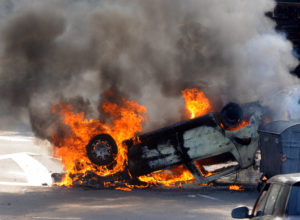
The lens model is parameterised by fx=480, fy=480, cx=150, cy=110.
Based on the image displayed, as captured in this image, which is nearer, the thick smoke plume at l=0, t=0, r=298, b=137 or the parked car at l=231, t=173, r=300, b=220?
the parked car at l=231, t=173, r=300, b=220

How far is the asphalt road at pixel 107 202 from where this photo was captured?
356 inches

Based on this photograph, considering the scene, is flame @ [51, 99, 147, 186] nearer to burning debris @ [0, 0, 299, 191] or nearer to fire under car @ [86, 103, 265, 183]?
burning debris @ [0, 0, 299, 191]

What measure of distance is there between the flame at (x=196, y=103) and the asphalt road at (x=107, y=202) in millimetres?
2119

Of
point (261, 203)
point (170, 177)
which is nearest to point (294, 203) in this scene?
point (261, 203)

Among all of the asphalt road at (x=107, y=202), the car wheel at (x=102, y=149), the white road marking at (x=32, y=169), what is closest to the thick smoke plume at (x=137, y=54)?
the white road marking at (x=32, y=169)

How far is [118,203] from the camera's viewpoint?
34.2 ft

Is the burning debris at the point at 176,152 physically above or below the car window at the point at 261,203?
above

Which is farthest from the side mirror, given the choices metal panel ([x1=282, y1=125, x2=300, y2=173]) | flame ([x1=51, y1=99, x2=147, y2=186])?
flame ([x1=51, y1=99, x2=147, y2=186])

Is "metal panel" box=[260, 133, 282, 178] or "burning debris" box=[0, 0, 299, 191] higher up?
"burning debris" box=[0, 0, 299, 191]

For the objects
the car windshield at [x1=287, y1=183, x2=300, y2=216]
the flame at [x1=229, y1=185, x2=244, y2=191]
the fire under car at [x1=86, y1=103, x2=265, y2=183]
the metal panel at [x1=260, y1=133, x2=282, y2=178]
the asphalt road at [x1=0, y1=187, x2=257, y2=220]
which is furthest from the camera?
the flame at [x1=229, y1=185, x2=244, y2=191]

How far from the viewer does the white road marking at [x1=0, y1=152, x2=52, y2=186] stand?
13580mm

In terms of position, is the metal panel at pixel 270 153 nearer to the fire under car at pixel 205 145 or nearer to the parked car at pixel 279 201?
the fire under car at pixel 205 145

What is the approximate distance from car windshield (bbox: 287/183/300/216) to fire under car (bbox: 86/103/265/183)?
8.41 m

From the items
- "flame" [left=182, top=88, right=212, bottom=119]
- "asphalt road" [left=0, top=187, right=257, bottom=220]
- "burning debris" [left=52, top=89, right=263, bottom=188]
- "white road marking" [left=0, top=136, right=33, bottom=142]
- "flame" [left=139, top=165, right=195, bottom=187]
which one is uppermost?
"white road marking" [left=0, top=136, right=33, bottom=142]
